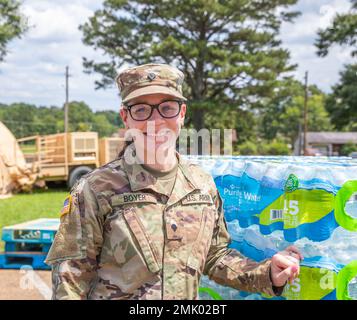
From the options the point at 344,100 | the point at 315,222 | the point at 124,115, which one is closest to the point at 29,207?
the point at 315,222

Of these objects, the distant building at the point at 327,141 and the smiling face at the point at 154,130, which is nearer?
the smiling face at the point at 154,130

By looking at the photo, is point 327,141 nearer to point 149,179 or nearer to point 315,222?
point 315,222

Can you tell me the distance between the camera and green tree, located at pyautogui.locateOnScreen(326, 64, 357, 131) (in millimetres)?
22625

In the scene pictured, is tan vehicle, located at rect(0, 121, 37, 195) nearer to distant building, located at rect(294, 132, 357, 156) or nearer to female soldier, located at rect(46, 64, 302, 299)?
female soldier, located at rect(46, 64, 302, 299)

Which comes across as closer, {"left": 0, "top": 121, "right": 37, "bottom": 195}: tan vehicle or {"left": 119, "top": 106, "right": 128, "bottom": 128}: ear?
{"left": 119, "top": 106, "right": 128, "bottom": 128}: ear

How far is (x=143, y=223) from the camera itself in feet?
6.31

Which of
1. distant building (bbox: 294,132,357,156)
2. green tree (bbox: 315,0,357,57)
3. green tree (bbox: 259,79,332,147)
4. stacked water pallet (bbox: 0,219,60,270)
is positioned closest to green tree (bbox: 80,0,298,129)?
green tree (bbox: 315,0,357,57)

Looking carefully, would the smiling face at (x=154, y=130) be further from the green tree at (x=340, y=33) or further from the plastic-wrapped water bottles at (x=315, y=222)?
the green tree at (x=340, y=33)

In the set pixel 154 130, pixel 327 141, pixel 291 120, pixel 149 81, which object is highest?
pixel 291 120

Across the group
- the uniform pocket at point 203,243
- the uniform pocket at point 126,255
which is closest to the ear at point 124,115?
the uniform pocket at point 126,255

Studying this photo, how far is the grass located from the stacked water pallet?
0.68 metres

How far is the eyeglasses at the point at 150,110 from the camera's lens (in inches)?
75.9

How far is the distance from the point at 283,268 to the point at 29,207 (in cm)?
1100
